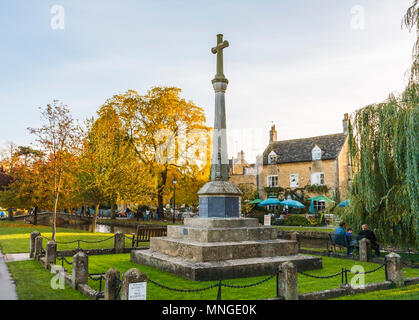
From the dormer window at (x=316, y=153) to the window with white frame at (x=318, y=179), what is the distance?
5.69 ft

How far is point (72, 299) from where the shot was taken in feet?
24.6

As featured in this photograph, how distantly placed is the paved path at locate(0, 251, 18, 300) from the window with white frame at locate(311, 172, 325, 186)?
33074 mm

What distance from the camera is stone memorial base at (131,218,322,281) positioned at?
967 cm

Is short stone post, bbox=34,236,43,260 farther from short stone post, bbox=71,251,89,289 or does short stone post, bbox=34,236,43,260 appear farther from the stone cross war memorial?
short stone post, bbox=71,251,89,289

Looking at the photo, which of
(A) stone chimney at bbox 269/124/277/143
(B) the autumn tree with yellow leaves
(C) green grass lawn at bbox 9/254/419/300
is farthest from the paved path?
(A) stone chimney at bbox 269/124/277/143

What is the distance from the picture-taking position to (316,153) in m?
39.3

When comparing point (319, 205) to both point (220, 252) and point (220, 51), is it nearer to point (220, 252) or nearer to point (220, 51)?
point (220, 51)

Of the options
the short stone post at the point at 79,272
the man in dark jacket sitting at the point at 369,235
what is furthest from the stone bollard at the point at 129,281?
the man in dark jacket sitting at the point at 369,235


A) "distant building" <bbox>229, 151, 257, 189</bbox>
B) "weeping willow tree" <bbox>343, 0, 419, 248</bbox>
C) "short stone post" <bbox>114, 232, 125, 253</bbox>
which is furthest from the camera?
"distant building" <bbox>229, 151, 257, 189</bbox>

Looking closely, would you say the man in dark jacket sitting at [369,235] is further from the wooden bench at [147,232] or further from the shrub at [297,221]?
the shrub at [297,221]

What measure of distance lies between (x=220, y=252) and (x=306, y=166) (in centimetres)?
3137
